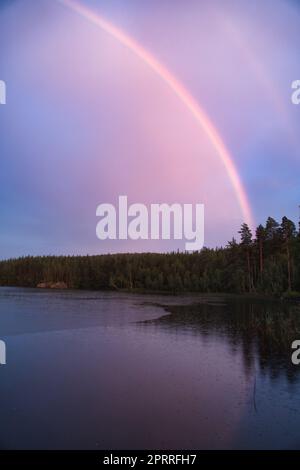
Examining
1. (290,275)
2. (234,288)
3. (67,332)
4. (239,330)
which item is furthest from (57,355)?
(234,288)

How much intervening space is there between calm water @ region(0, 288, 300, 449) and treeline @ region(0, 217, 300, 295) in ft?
148

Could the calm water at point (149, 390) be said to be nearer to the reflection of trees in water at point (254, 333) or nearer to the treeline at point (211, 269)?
the reflection of trees in water at point (254, 333)

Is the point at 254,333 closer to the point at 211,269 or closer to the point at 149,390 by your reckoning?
the point at 149,390

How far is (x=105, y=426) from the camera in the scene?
43.9 feet

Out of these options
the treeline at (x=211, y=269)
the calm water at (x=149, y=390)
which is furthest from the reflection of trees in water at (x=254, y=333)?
the treeline at (x=211, y=269)

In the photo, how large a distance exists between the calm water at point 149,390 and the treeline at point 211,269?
148 ft

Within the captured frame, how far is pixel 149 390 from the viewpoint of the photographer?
1756 cm

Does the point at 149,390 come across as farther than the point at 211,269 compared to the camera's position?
No

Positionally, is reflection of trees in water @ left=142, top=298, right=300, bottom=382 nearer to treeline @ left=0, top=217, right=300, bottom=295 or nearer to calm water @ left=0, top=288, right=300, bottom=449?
calm water @ left=0, top=288, right=300, bottom=449

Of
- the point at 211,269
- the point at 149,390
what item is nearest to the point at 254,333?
the point at 149,390

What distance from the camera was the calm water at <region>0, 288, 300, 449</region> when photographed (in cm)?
1269

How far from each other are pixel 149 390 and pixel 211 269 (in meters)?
108

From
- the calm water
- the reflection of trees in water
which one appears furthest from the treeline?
the calm water

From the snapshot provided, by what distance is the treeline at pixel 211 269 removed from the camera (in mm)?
76938
